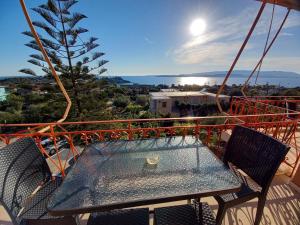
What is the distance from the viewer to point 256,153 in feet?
3.93

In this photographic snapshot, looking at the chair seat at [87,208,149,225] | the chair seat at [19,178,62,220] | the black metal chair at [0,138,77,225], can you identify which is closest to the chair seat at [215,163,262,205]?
the chair seat at [87,208,149,225]

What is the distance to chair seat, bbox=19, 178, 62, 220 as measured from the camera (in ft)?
3.33

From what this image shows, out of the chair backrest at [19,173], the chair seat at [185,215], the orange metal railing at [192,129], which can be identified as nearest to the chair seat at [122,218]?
the chair seat at [185,215]

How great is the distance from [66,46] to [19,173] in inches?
289

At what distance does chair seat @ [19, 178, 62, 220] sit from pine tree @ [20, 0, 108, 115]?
21.9 feet

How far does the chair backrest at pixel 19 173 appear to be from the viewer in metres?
0.89

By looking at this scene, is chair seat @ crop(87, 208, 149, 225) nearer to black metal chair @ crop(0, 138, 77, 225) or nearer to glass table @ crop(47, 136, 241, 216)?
black metal chair @ crop(0, 138, 77, 225)

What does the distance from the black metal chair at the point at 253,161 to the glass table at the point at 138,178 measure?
0.82ft

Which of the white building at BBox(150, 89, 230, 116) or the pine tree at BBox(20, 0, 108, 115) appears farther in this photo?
the white building at BBox(150, 89, 230, 116)

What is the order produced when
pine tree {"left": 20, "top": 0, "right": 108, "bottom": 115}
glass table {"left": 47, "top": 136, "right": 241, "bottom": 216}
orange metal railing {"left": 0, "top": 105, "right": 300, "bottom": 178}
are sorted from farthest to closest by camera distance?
pine tree {"left": 20, "top": 0, "right": 108, "bottom": 115} → orange metal railing {"left": 0, "top": 105, "right": 300, "bottom": 178} → glass table {"left": 47, "top": 136, "right": 241, "bottom": 216}

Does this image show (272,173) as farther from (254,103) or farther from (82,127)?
(82,127)

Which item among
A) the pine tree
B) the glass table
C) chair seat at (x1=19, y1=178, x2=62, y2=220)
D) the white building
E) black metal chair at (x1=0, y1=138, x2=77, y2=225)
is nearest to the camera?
the glass table

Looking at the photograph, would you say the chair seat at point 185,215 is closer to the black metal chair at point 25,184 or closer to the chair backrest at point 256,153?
the chair backrest at point 256,153

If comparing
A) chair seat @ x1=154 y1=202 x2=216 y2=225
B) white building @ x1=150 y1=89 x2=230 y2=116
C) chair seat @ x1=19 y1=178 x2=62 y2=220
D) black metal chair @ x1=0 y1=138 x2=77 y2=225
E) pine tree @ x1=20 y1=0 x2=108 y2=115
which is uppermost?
pine tree @ x1=20 y1=0 x2=108 y2=115
